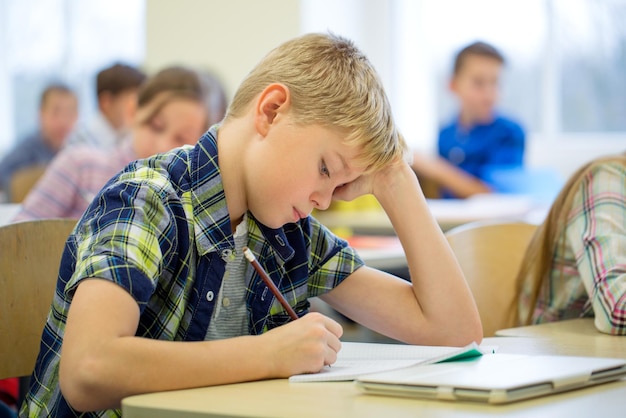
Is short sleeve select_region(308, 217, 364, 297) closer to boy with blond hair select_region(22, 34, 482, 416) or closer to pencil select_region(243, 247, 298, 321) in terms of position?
boy with blond hair select_region(22, 34, 482, 416)

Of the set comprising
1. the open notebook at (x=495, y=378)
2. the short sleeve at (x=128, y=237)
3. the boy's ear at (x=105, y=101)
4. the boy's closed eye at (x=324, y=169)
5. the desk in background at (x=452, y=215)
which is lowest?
the desk in background at (x=452, y=215)

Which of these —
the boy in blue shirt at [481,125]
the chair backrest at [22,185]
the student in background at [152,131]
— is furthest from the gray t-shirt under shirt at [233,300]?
the boy in blue shirt at [481,125]

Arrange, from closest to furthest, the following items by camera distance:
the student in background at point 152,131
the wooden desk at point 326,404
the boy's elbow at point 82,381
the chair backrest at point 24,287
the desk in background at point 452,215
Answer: the wooden desk at point 326,404, the boy's elbow at point 82,381, the chair backrest at point 24,287, the student in background at point 152,131, the desk in background at point 452,215

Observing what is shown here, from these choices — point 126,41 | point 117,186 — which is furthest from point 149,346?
point 126,41

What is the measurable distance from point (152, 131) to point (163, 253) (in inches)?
60.5

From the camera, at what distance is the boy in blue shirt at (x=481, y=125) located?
4750 millimetres

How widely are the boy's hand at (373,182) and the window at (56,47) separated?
17.8 feet

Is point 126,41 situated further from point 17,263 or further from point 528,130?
point 17,263

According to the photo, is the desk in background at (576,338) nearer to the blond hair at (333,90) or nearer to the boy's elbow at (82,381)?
the blond hair at (333,90)

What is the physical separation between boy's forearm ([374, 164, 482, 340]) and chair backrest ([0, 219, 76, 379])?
1.72 ft

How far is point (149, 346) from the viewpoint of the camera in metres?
0.98

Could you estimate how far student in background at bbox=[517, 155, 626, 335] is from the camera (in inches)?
61.3

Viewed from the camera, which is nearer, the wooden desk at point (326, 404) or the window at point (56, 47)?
the wooden desk at point (326, 404)

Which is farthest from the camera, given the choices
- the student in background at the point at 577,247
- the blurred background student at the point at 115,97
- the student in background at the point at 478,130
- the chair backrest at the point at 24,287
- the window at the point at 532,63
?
the window at the point at 532,63
